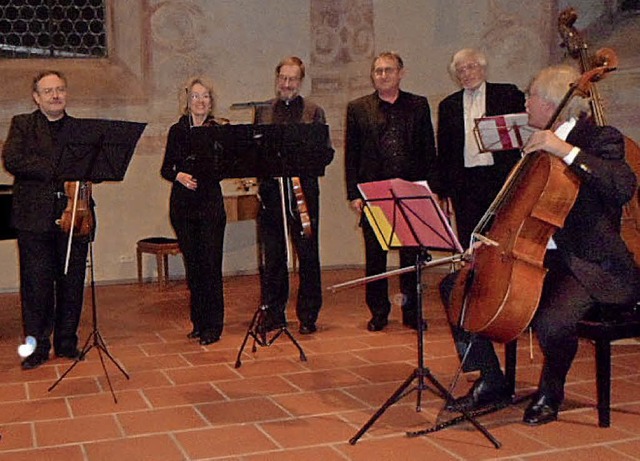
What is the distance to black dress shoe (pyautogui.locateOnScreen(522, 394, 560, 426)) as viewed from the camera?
3.73 m

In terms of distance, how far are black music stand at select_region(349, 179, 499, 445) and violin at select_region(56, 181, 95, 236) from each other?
182 cm

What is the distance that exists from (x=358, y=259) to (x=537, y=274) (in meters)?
5.76

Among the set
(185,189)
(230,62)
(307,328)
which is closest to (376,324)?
(307,328)

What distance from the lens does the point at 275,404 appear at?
4.14m

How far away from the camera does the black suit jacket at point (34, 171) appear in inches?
191

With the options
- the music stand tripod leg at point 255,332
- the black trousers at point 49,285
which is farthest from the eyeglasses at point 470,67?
the black trousers at point 49,285

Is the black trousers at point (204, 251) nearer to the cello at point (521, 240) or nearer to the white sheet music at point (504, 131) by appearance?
the white sheet music at point (504, 131)

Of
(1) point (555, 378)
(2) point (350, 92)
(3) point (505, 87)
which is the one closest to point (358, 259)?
(2) point (350, 92)

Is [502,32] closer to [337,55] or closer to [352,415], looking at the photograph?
[337,55]

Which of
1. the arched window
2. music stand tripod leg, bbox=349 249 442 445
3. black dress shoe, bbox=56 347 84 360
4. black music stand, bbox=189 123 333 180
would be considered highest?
the arched window

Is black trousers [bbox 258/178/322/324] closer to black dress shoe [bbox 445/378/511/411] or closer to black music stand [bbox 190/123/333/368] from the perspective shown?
black music stand [bbox 190/123/333/368]

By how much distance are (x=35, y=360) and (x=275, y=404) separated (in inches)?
65.8

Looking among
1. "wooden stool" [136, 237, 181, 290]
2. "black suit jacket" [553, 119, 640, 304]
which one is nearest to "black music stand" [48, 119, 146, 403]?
"black suit jacket" [553, 119, 640, 304]

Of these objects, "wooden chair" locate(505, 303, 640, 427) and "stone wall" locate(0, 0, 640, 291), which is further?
"stone wall" locate(0, 0, 640, 291)
